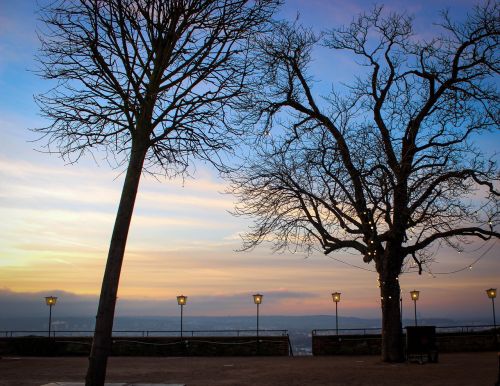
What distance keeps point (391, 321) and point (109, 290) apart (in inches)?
576

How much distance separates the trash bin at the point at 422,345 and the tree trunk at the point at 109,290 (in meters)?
14.7

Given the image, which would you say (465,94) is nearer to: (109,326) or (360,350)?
(360,350)

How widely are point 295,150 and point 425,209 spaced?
17.0 feet

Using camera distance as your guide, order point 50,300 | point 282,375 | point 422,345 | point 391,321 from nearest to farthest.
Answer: point 282,375
point 422,345
point 391,321
point 50,300

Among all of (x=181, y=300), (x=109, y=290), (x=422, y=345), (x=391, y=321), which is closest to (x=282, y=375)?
(x=391, y=321)

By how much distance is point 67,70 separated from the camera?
905cm

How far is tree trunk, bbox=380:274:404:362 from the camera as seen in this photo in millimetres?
19828

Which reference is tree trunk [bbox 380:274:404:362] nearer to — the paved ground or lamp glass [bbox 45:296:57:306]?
the paved ground

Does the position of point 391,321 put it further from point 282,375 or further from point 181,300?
point 181,300

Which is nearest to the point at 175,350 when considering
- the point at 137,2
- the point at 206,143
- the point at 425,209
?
the point at 425,209

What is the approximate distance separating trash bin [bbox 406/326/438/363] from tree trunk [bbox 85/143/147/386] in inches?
578

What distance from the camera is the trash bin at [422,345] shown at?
19.5m

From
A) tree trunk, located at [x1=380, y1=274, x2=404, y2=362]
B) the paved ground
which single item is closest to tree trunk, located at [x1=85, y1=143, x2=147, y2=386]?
the paved ground

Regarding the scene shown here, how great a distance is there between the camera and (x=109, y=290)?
296 inches
